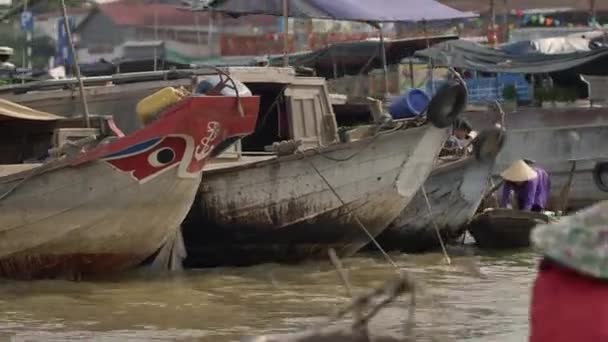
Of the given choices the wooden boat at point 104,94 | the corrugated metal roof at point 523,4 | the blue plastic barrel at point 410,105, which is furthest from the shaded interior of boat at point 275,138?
the corrugated metal roof at point 523,4

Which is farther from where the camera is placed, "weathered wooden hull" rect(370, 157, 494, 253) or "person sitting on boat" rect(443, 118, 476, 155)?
"person sitting on boat" rect(443, 118, 476, 155)

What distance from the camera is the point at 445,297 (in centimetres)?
984

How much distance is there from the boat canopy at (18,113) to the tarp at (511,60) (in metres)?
7.93

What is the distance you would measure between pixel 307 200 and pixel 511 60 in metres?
8.35

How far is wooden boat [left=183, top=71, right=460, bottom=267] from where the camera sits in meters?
10.9

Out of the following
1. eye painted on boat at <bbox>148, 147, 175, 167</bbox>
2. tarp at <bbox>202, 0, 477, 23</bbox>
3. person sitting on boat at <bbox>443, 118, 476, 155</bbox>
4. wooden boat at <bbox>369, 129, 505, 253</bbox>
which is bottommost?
wooden boat at <bbox>369, 129, 505, 253</bbox>

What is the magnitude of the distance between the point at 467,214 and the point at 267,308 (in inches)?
164

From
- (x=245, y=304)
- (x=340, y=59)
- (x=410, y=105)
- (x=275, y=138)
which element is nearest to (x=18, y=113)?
(x=245, y=304)

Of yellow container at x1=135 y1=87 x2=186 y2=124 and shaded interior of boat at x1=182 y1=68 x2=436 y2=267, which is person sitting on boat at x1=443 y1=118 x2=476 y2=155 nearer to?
shaded interior of boat at x1=182 y1=68 x2=436 y2=267

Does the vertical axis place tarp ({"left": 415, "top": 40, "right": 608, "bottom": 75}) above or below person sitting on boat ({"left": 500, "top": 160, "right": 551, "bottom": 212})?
above

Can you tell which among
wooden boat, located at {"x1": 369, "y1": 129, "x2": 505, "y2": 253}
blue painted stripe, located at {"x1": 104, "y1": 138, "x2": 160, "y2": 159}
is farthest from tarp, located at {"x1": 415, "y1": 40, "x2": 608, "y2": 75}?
blue painted stripe, located at {"x1": 104, "y1": 138, "x2": 160, "y2": 159}

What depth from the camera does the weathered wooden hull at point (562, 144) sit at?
1681 cm

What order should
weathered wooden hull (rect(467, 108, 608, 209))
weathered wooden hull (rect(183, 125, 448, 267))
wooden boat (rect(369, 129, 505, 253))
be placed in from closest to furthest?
weathered wooden hull (rect(183, 125, 448, 267))
wooden boat (rect(369, 129, 505, 253))
weathered wooden hull (rect(467, 108, 608, 209))

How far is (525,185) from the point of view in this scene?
13.1 metres
